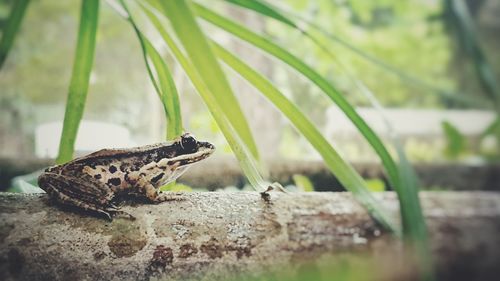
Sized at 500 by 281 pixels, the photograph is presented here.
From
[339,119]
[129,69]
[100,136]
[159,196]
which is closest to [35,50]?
[129,69]

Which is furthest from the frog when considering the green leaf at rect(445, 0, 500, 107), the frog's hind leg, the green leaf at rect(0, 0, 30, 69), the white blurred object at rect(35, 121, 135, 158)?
the white blurred object at rect(35, 121, 135, 158)

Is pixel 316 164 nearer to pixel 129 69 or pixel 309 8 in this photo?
pixel 309 8

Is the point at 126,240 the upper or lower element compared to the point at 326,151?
lower

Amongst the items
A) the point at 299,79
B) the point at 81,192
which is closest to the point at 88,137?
the point at 81,192

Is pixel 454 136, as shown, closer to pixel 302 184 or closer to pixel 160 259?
pixel 302 184

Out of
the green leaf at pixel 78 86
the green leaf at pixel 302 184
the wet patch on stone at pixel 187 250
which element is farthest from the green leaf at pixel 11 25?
the green leaf at pixel 302 184

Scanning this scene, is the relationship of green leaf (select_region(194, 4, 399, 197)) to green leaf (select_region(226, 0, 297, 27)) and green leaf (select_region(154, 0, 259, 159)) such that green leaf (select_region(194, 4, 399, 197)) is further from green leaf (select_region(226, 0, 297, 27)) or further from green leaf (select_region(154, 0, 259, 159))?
green leaf (select_region(154, 0, 259, 159))
